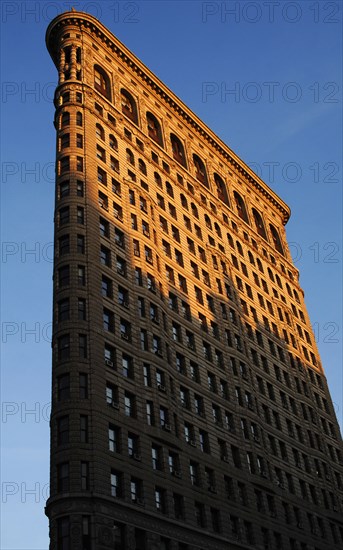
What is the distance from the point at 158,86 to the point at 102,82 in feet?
38.3

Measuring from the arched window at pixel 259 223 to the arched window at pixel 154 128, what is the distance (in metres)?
23.1

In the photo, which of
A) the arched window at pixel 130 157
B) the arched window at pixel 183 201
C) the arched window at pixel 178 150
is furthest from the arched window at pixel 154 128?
the arched window at pixel 130 157

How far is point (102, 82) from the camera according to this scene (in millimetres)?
89750

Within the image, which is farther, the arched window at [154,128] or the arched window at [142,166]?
the arched window at [154,128]

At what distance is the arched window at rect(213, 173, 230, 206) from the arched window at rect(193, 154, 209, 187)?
2.96 m

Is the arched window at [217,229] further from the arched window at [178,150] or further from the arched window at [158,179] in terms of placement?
the arched window at [158,179]

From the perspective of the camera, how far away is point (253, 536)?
214 feet

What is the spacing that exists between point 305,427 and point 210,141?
43.5 m

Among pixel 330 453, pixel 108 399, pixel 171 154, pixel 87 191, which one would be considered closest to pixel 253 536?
pixel 108 399

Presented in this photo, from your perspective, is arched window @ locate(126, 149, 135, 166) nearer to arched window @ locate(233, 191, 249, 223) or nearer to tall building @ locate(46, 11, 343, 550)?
tall building @ locate(46, 11, 343, 550)

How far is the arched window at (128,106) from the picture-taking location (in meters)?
90.8

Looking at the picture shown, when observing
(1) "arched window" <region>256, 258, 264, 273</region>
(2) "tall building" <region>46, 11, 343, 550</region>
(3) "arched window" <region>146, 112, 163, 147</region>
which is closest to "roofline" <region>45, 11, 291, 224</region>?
(2) "tall building" <region>46, 11, 343, 550</region>

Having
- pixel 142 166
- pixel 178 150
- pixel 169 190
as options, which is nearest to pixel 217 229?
pixel 169 190

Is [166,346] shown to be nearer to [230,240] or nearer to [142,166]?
[142,166]
